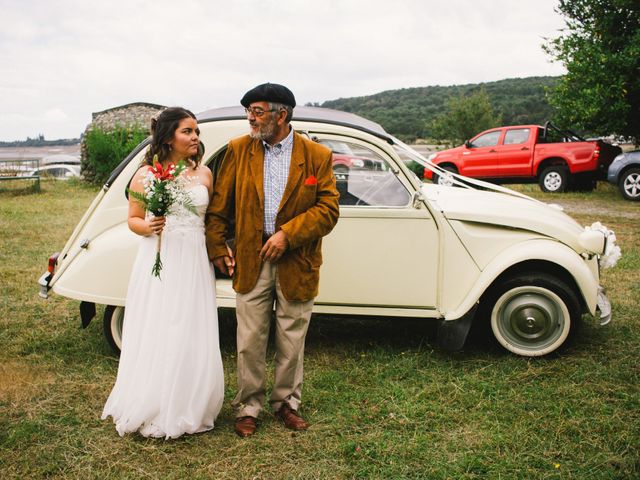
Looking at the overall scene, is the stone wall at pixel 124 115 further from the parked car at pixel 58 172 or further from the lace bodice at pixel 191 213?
the lace bodice at pixel 191 213

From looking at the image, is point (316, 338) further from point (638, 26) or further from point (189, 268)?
point (638, 26)

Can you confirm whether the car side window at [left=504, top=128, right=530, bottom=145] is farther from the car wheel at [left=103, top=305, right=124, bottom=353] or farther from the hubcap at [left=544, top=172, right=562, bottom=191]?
the car wheel at [left=103, top=305, right=124, bottom=353]

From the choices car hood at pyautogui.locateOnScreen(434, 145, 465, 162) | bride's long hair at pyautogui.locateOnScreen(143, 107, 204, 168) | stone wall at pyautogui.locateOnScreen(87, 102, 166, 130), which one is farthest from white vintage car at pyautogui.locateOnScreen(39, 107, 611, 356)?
stone wall at pyautogui.locateOnScreen(87, 102, 166, 130)

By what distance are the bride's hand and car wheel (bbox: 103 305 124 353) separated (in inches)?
62.5

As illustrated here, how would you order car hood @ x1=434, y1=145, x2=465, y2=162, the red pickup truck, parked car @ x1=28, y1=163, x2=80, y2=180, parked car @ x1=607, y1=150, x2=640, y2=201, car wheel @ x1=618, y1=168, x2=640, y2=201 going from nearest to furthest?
parked car @ x1=607, y1=150, x2=640, y2=201, car wheel @ x1=618, y1=168, x2=640, y2=201, the red pickup truck, car hood @ x1=434, y1=145, x2=465, y2=162, parked car @ x1=28, y1=163, x2=80, y2=180

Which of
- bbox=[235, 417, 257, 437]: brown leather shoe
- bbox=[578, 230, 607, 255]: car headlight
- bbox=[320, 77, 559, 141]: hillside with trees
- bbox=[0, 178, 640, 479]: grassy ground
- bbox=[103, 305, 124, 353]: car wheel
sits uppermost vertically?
bbox=[320, 77, 559, 141]: hillside with trees

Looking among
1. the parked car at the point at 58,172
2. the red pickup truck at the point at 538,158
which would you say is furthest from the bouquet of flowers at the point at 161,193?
the parked car at the point at 58,172

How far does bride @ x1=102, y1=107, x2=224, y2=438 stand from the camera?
352 cm

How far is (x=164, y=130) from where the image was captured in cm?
360

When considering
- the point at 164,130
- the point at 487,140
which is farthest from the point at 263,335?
the point at 487,140

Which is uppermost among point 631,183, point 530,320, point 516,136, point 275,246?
point 516,136

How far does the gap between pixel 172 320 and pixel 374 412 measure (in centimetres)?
148

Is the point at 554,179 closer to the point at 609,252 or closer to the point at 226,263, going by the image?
the point at 609,252

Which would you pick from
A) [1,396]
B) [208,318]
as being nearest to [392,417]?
[208,318]
